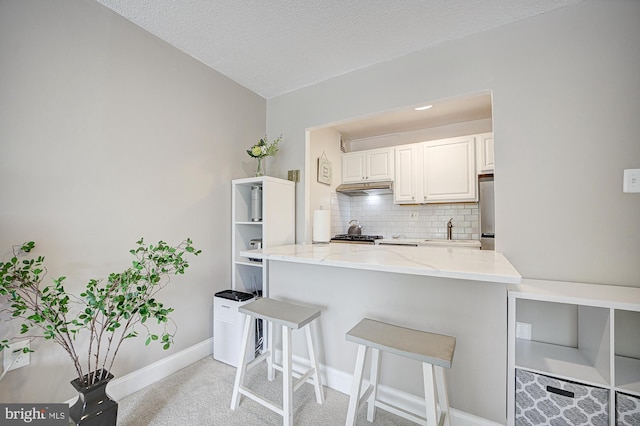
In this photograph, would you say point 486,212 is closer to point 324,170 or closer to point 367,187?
point 367,187

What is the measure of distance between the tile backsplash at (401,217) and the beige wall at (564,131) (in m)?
1.82

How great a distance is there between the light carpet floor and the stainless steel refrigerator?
2217 millimetres

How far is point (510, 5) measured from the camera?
1.55m

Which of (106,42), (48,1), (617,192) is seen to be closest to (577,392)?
(617,192)

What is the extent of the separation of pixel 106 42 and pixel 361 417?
9.26ft

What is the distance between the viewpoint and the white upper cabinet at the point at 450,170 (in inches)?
118

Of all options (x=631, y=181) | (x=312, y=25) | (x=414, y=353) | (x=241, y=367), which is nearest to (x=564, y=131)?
(x=631, y=181)

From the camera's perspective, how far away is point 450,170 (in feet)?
10.2

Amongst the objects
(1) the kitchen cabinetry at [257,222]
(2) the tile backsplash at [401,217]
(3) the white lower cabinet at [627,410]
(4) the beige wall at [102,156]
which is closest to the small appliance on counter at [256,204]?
(1) the kitchen cabinetry at [257,222]

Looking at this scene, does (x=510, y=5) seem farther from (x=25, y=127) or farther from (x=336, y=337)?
(x=25, y=127)

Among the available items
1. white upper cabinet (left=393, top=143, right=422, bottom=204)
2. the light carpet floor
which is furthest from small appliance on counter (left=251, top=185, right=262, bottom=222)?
white upper cabinet (left=393, top=143, right=422, bottom=204)

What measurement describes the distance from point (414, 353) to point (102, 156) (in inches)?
82.1

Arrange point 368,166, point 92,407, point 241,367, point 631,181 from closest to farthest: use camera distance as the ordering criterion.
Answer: point 92,407 < point 631,181 < point 241,367 < point 368,166

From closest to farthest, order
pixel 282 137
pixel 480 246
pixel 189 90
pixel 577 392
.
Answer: pixel 577 392 < pixel 189 90 < pixel 282 137 < pixel 480 246
